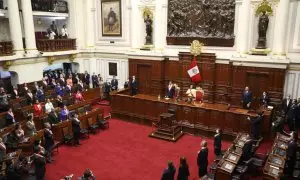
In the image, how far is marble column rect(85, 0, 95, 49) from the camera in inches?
722

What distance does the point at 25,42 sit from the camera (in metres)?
15.6

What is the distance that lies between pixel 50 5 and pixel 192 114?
463 inches

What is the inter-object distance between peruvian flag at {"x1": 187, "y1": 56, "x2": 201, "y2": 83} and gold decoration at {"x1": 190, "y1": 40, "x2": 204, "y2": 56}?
380 mm

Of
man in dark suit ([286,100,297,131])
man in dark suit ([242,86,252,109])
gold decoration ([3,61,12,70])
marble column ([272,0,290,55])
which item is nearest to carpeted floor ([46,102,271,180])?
man in dark suit ([286,100,297,131])

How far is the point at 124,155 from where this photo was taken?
9.71 meters

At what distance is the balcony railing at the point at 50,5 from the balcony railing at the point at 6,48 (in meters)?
3.20

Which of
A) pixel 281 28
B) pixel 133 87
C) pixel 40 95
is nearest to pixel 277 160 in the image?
pixel 281 28

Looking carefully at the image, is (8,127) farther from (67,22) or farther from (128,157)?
(67,22)

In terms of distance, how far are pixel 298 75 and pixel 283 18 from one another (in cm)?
272

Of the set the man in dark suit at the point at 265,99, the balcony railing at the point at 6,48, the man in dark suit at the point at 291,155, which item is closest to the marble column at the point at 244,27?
the man in dark suit at the point at 265,99

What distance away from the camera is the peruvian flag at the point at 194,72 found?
564 inches

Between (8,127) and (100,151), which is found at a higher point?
(8,127)

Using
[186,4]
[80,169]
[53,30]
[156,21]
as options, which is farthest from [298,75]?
[53,30]

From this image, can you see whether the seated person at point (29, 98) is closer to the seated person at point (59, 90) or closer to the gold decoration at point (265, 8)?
the seated person at point (59, 90)
